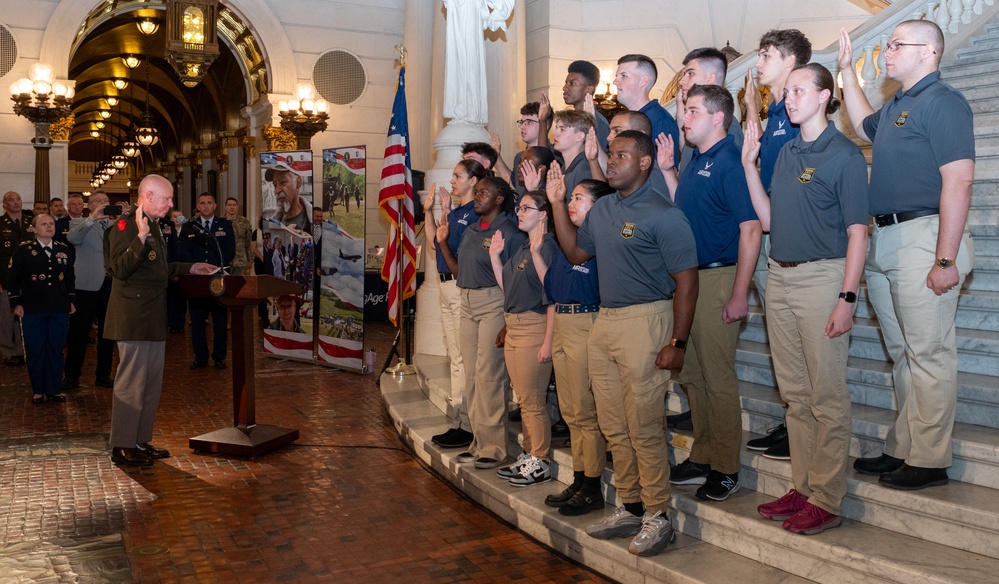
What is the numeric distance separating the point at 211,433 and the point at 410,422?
1.36m

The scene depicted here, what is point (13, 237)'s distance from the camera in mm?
9820

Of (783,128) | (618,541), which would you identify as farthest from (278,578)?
(783,128)

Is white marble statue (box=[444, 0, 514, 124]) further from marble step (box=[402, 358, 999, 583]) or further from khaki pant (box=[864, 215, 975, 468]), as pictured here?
khaki pant (box=[864, 215, 975, 468])

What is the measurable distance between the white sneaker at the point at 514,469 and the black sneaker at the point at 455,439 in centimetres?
75

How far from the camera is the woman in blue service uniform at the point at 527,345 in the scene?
4.83 m

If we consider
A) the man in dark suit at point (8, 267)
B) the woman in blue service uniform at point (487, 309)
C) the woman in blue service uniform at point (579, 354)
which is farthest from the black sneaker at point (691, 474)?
the man in dark suit at point (8, 267)

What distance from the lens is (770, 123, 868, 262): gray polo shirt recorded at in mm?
3576

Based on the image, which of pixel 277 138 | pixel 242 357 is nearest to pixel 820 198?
pixel 242 357

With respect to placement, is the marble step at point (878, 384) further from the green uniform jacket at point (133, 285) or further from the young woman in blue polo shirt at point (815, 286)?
the green uniform jacket at point (133, 285)

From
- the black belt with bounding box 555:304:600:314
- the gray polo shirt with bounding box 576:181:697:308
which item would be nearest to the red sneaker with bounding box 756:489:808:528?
the gray polo shirt with bounding box 576:181:697:308

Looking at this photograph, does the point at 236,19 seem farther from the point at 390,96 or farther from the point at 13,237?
the point at 13,237

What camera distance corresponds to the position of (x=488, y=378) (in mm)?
5254

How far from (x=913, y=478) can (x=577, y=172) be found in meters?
2.21

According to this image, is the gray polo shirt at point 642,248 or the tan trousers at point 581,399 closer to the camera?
the gray polo shirt at point 642,248
